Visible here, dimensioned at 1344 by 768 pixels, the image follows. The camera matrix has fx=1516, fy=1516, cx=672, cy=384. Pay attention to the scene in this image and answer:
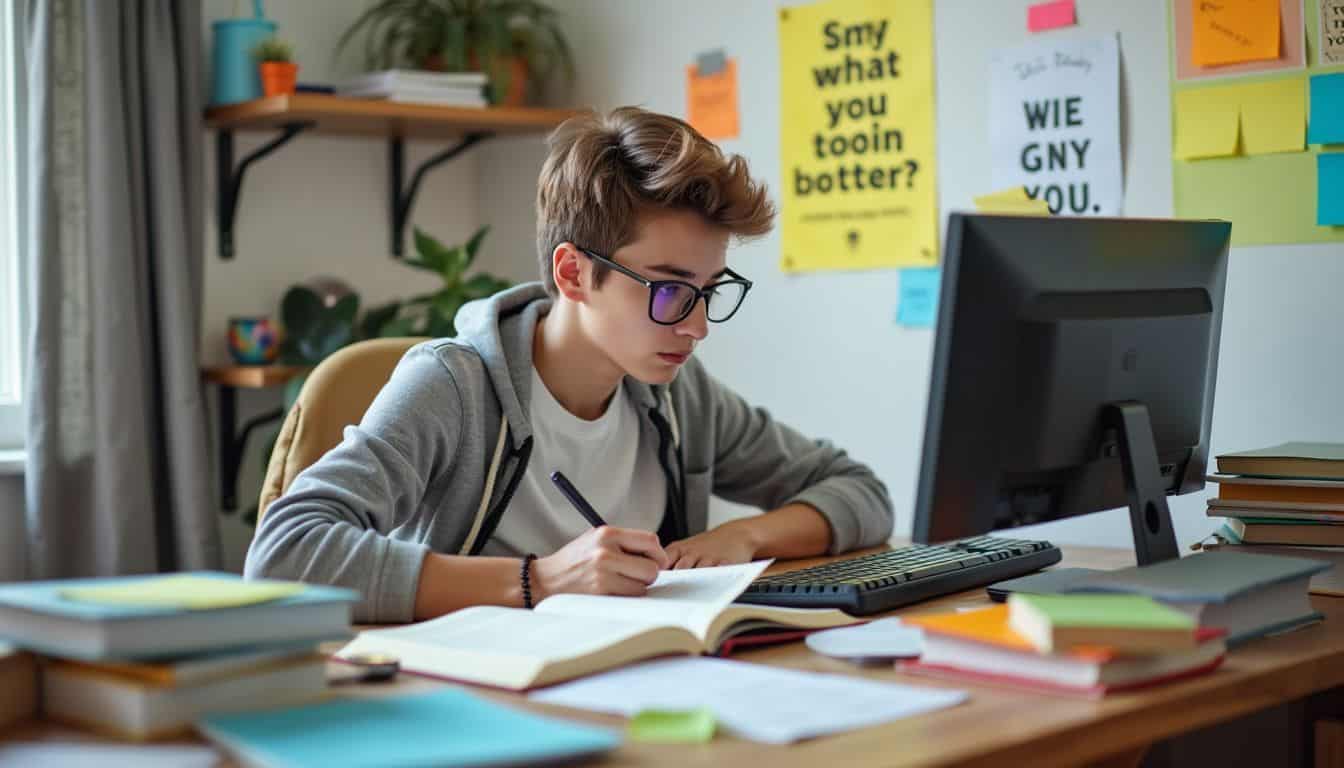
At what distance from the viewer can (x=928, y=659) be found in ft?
3.81

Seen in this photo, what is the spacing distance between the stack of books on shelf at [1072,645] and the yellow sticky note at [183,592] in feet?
1.59

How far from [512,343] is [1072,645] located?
2.89ft

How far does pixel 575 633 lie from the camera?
121 cm

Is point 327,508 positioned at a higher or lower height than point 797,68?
lower

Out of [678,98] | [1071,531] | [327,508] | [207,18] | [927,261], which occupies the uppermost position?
[207,18]

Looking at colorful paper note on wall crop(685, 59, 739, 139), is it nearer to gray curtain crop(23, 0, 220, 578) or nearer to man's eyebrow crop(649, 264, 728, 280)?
gray curtain crop(23, 0, 220, 578)

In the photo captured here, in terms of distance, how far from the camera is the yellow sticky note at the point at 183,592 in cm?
98

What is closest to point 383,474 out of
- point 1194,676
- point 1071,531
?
point 1194,676

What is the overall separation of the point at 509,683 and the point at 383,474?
502 millimetres

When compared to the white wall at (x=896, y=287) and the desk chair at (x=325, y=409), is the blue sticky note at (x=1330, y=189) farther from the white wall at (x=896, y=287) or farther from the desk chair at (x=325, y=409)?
the desk chair at (x=325, y=409)

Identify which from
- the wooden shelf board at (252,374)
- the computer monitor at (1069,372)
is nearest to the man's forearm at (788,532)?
the computer monitor at (1069,372)

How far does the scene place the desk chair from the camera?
6.00 ft

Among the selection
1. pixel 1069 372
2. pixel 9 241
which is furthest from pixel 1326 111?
pixel 9 241

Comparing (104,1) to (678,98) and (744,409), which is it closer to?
(678,98)
